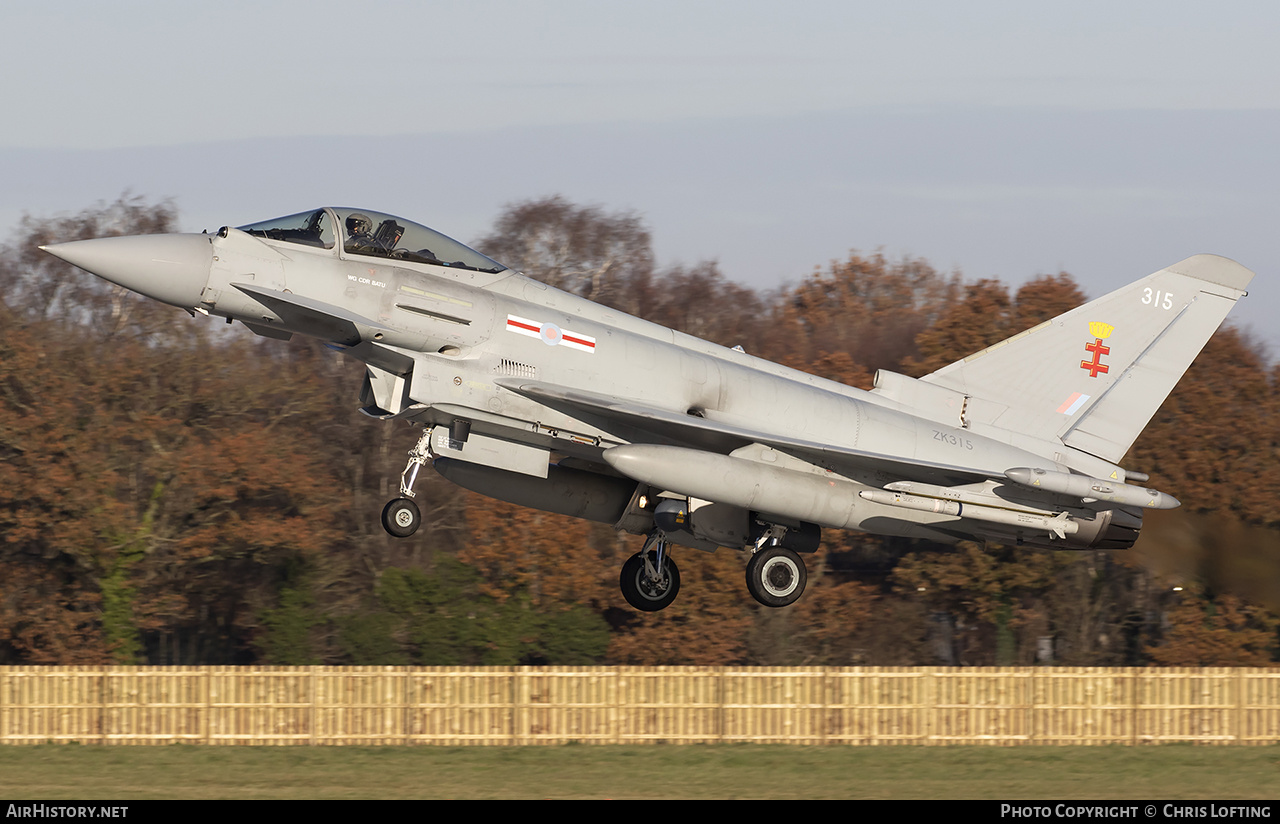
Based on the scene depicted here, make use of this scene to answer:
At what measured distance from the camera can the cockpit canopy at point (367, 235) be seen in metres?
17.0

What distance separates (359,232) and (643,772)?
30.4 feet

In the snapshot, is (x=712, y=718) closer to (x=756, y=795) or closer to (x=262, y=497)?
(x=756, y=795)

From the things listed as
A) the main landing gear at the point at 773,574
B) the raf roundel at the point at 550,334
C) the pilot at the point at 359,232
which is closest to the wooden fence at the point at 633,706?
the main landing gear at the point at 773,574

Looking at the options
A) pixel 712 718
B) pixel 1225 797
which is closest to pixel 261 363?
pixel 712 718

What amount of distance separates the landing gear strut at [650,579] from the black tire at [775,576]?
1.32 m

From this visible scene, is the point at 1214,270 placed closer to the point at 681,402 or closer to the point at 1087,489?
the point at 1087,489

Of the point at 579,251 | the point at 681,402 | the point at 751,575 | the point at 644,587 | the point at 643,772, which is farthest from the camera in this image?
the point at 579,251

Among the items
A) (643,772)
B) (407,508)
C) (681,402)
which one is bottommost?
(643,772)

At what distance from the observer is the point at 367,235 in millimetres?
17297

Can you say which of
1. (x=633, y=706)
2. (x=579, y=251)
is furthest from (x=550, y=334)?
(x=579, y=251)

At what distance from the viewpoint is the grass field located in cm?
1969

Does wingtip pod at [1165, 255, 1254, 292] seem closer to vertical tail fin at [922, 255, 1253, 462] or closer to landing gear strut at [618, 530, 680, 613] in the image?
vertical tail fin at [922, 255, 1253, 462]

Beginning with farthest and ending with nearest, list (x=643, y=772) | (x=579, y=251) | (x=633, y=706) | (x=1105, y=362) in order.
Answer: (x=579, y=251) → (x=633, y=706) → (x=643, y=772) → (x=1105, y=362)
